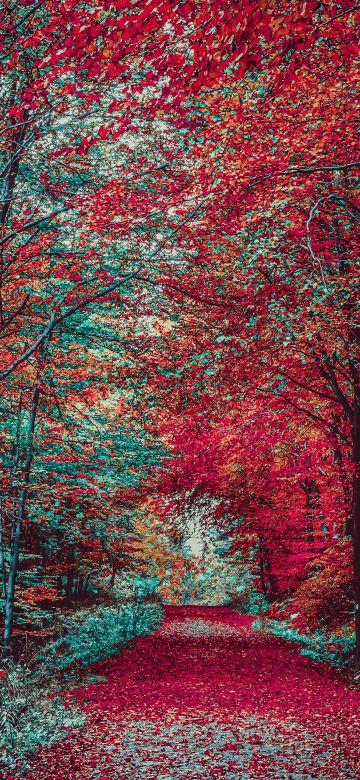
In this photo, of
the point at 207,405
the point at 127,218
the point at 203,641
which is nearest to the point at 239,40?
the point at 127,218

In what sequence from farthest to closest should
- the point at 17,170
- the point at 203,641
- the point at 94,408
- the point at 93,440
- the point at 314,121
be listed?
1. the point at 203,641
2. the point at 94,408
3. the point at 93,440
4. the point at 17,170
5. the point at 314,121

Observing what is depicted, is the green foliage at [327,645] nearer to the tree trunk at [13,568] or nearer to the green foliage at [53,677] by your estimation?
the green foliage at [53,677]

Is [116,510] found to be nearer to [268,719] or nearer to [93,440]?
[93,440]

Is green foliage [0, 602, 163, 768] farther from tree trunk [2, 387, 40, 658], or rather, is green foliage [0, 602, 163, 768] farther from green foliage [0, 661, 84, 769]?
tree trunk [2, 387, 40, 658]

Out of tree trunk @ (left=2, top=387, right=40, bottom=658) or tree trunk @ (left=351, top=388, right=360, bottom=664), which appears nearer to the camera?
tree trunk @ (left=2, top=387, right=40, bottom=658)

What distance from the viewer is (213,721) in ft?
30.3

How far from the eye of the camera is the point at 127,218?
9109mm

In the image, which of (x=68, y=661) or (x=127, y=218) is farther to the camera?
(x=68, y=661)

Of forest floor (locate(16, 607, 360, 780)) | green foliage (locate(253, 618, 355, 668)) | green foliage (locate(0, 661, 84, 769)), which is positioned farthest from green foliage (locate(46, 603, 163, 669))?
green foliage (locate(253, 618, 355, 668))

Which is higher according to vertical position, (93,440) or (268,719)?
(93,440)

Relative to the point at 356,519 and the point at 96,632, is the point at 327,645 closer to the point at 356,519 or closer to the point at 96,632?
the point at 356,519

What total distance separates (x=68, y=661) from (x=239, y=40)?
1367 cm

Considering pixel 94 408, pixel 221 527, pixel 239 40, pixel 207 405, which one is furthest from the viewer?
pixel 221 527

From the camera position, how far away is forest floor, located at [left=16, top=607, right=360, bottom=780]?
661 cm
